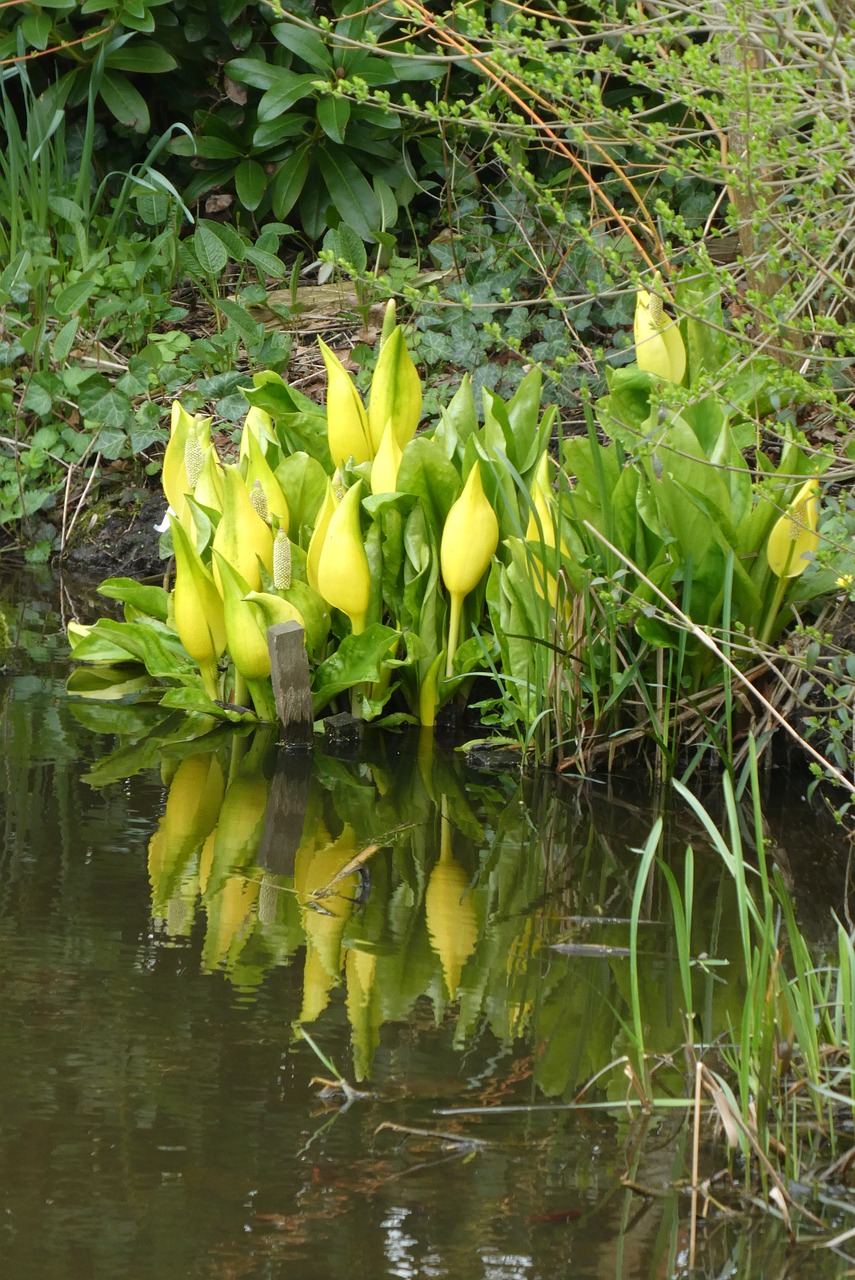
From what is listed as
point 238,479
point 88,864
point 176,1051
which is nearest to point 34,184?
point 238,479

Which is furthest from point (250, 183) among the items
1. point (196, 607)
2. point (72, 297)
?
point (196, 607)

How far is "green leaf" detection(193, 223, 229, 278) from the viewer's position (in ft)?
17.3

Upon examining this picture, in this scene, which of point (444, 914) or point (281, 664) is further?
point (281, 664)

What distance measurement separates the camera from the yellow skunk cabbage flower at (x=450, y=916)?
192cm

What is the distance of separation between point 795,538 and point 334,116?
10.4ft

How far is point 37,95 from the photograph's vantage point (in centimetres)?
573

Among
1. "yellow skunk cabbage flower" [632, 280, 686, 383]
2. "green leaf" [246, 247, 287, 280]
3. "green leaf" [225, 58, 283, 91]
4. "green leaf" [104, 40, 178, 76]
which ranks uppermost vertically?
"green leaf" [104, 40, 178, 76]

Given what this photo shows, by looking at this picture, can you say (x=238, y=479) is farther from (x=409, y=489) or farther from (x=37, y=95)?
(x=37, y=95)

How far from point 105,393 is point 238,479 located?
6.88 ft

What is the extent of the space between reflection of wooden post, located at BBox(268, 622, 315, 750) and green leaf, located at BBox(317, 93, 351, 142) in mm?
2845

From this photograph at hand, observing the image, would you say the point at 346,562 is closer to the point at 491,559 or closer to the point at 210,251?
the point at 491,559

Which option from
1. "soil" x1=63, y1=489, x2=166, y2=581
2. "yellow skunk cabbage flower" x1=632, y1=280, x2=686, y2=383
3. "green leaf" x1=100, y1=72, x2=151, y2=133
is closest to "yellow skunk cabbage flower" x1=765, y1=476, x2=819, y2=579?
"yellow skunk cabbage flower" x1=632, y1=280, x2=686, y2=383

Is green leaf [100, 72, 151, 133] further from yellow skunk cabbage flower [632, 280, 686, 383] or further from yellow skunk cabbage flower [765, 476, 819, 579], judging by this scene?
yellow skunk cabbage flower [765, 476, 819, 579]

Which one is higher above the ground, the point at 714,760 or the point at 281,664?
the point at 281,664
